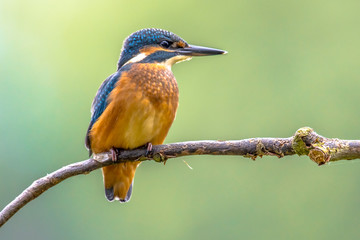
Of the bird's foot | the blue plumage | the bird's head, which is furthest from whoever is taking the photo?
the bird's head

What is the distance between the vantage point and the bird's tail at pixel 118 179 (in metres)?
3.54

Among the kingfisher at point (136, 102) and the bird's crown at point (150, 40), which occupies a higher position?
the bird's crown at point (150, 40)

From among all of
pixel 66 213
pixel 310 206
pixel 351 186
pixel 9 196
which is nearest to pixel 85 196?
pixel 66 213

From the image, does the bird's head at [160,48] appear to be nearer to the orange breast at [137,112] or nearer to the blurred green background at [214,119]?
the orange breast at [137,112]

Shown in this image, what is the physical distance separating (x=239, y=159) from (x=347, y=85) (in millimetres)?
1637

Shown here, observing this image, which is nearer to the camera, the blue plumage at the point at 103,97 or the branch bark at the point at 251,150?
the branch bark at the point at 251,150

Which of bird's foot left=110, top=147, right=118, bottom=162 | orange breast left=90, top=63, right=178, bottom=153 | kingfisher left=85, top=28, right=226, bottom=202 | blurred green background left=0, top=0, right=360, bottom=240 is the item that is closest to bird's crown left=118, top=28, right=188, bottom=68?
kingfisher left=85, top=28, right=226, bottom=202

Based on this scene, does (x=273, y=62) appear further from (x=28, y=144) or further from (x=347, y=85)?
(x=28, y=144)

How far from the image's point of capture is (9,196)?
296 inches

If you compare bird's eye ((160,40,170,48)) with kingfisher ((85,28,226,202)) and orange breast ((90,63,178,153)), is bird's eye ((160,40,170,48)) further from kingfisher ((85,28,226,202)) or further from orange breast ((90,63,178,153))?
orange breast ((90,63,178,153))

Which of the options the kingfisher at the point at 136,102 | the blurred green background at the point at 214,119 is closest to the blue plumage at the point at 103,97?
the kingfisher at the point at 136,102

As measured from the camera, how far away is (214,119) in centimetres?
689

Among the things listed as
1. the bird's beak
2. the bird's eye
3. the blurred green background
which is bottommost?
the blurred green background

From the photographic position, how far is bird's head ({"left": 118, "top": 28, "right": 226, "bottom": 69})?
3510mm
